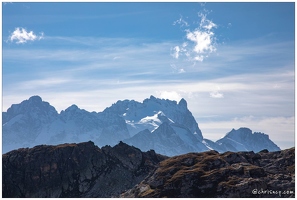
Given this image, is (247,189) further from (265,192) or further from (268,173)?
(268,173)

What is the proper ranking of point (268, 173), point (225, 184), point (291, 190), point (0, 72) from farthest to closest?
point (268, 173), point (225, 184), point (291, 190), point (0, 72)

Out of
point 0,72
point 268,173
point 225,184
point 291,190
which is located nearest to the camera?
point 0,72

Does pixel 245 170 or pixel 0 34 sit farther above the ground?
pixel 0 34

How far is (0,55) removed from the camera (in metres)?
104

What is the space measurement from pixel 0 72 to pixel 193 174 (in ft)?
377

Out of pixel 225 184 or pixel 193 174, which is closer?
pixel 225 184

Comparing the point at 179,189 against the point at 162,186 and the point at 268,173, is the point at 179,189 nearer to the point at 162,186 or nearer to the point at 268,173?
the point at 162,186

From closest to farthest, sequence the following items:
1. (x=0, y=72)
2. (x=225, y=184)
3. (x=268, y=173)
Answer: (x=0, y=72), (x=225, y=184), (x=268, y=173)

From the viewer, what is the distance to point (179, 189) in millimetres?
183500

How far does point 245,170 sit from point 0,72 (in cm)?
12495

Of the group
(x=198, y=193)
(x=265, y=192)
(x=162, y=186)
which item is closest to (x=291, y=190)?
(x=265, y=192)

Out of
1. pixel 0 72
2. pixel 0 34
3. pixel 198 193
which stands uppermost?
pixel 0 34

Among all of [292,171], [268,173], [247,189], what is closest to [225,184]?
[247,189]

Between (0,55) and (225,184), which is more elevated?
(0,55)
